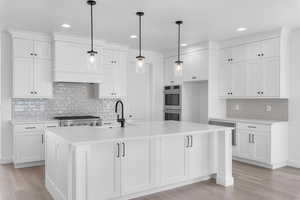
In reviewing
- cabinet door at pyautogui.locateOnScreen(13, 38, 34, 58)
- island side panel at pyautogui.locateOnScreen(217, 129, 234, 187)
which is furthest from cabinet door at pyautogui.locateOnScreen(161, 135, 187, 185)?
cabinet door at pyautogui.locateOnScreen(13, 38, 34, 58)

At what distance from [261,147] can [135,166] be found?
2800 millimetres

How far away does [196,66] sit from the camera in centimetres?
609

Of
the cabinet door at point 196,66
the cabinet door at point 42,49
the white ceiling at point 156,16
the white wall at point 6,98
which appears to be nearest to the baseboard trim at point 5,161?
the white wall at point 6,98

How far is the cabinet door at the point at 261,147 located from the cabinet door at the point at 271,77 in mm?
815

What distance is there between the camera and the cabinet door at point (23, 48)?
4824 millimetres

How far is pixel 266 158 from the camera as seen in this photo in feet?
15.3

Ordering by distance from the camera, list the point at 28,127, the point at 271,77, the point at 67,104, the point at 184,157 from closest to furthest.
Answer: the point at 184,157 < the point at 28,127 < the point at 271,77 < the point at 67,104

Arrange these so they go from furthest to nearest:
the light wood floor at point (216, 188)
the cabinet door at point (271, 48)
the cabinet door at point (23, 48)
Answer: the cabinet door at point (23, 48)
the cabinet door at point (271, 48)
the light wood floor at point (216, 188)

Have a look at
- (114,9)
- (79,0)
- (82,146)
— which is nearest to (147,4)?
(114,9)

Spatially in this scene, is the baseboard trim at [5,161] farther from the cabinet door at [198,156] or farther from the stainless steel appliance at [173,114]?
the stainless steel appliance at [173,114]

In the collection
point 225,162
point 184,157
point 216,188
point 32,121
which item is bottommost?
point 216,188

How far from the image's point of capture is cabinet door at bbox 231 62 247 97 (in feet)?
17.5

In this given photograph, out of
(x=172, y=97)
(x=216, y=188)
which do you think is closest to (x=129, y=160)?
(x=216, y=188)

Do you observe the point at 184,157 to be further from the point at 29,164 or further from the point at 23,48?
the point at 23,48
